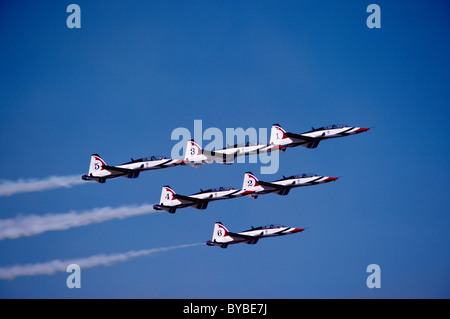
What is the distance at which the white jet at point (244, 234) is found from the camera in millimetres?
136875

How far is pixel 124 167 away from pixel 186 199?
925 cm

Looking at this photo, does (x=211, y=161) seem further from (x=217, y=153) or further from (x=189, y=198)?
(x=189, y=198)

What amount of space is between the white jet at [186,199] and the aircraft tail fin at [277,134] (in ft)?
29.0

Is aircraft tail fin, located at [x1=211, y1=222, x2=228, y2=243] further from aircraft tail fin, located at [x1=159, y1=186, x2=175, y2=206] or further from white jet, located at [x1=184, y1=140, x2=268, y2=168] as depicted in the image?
white jet, located at [x1=184, y1=140, x2=268, y2=168]

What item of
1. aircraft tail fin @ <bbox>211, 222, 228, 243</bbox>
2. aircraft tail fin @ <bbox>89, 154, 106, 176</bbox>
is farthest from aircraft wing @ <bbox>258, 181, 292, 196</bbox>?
aircraft tail fin @ <bbox>89, 154, 106, 176</bbox>

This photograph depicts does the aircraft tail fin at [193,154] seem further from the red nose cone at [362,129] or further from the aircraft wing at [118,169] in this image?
the red nose cone at [362,129]

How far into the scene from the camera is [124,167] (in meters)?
128

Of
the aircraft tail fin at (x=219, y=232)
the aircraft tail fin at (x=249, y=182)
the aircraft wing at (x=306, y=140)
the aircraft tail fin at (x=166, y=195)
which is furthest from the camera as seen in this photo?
the aircraft tail fin at (x=219, y=232)

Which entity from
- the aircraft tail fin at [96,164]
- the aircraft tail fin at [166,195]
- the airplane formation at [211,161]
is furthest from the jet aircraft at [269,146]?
the aircraft tail fin at [96,164]

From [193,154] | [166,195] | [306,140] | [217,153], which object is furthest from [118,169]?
[306,140]

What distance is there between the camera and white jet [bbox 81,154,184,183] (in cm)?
12812
